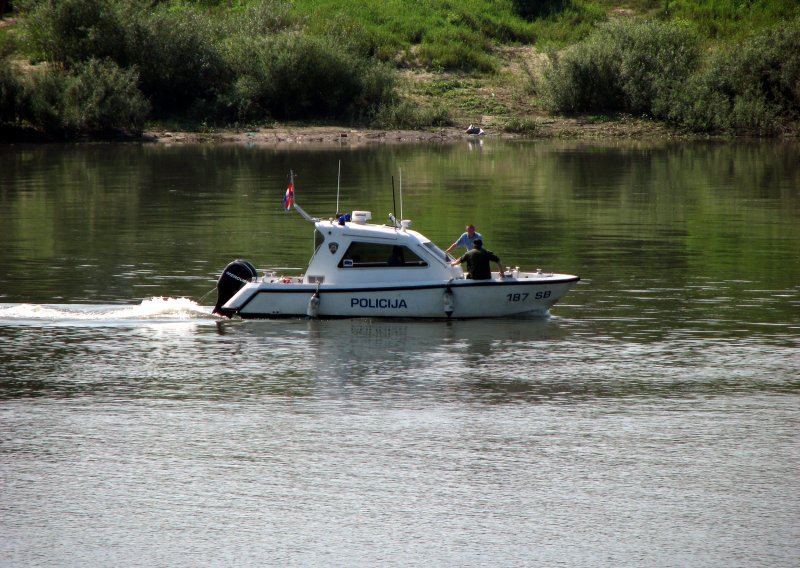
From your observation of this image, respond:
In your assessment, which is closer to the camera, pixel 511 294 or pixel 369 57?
pixel 511 294

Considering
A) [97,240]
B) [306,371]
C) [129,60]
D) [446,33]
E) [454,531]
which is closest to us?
[454,531]

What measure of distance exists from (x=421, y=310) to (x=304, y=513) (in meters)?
10.7

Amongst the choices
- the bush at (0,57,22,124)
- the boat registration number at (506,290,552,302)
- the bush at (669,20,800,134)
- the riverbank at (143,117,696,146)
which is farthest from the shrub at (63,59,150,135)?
the boat registration number at (506,290,552,302)

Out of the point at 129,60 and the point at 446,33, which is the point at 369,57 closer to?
the point at 446,33

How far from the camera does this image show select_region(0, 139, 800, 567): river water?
12.9 m

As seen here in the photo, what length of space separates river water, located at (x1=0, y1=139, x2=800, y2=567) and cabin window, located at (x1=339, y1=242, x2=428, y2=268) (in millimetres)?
1274

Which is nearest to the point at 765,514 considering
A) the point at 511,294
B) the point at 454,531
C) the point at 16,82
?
the point at 454,531

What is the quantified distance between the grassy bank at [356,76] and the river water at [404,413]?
41587 millimetres

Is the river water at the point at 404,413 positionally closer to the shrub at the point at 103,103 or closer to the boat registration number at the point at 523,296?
the boat registration number at the point at 523,296

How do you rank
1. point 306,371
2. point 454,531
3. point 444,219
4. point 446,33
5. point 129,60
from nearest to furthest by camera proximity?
point 454,531 → point 306,371 → point 444,219 → point 129,60 → point 446,33

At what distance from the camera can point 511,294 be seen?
2383 centimetres

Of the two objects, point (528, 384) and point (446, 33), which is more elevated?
point (446, 33)

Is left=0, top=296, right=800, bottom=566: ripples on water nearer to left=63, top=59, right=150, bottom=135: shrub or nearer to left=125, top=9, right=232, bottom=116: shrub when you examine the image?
left=63, top=59, right=150, bottom=135: shrub

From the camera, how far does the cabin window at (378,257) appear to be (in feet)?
77.9
